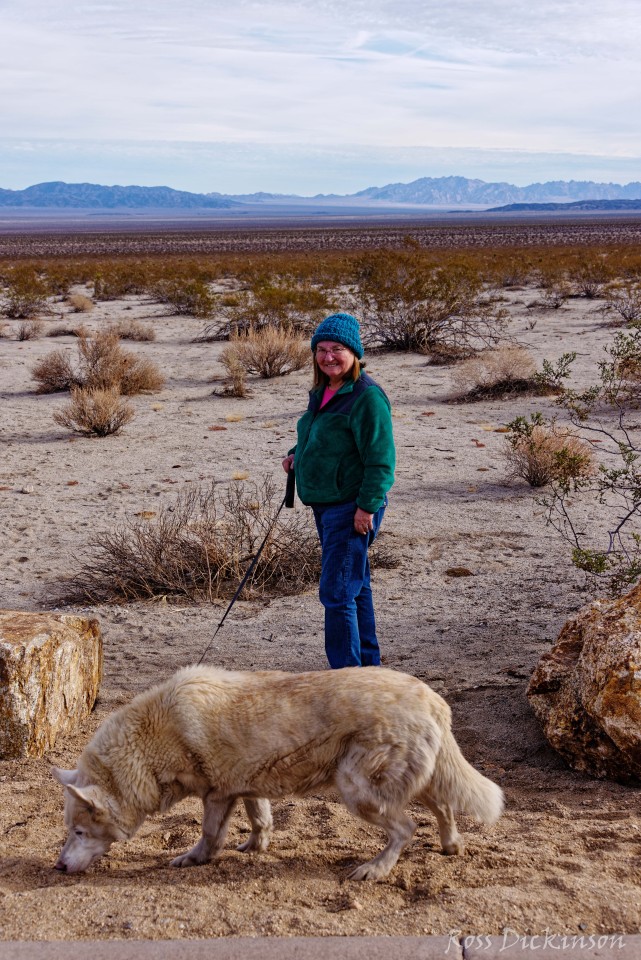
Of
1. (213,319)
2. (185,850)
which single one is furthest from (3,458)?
(213,319)

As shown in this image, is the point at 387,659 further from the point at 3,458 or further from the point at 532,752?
the point at 3,458

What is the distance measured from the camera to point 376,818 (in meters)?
3.28

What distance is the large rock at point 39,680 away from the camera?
14.5 ft

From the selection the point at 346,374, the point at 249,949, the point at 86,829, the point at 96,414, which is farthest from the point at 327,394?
the point at 96,414

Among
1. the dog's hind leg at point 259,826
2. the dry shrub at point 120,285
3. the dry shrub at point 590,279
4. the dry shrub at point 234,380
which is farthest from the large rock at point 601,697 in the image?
the dry shrub at point 120,285

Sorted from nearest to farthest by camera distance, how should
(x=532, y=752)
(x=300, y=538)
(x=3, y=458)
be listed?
(x=532, y=752) < (x=300, y=538) < (x=3, y=458)

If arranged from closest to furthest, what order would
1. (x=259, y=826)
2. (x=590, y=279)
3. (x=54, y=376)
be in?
(x=259, y=826) → (x=54, y=376) → (x=590, y=279)

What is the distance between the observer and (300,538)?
7.16 meters

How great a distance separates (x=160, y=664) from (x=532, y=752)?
7.81ft

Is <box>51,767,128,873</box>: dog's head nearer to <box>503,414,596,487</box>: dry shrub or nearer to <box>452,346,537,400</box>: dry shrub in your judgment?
<box>503,414,596,487</box>: dry shrub

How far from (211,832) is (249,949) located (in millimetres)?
804

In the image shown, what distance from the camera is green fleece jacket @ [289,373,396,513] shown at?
4.46m

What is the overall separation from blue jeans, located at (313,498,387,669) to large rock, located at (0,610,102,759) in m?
1.36

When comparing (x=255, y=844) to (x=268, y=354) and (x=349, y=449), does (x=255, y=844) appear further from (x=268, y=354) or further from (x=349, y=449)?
(x=268, y=354)
